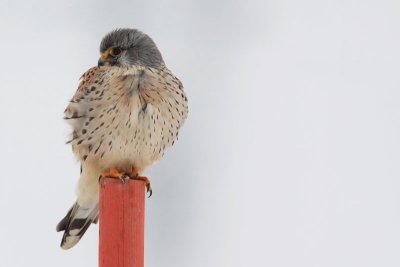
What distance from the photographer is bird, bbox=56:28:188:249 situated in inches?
192

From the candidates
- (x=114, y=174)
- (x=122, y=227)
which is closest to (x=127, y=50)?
(x=114, y=174)

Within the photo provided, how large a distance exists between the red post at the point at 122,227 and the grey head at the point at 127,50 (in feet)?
4.06

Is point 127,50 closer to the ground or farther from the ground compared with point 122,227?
farther from the ground

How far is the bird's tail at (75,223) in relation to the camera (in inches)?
215

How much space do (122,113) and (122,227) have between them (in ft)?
3.21

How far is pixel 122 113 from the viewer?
4.85 meters

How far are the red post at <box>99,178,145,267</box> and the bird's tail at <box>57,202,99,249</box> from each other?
1.31m

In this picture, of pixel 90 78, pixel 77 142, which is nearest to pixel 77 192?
pixel 77 142

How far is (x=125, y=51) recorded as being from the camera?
526cm

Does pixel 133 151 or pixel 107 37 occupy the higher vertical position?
pixel 107 37

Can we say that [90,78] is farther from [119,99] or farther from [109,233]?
[109,233]

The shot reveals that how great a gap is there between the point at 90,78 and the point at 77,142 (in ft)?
1.40

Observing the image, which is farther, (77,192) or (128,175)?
(77,192)

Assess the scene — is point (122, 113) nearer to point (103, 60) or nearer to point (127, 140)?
point (127, 140)
